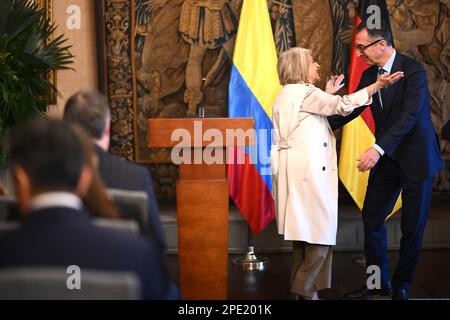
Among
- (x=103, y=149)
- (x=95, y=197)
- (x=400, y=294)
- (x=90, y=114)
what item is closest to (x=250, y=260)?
(x=400, y=294)

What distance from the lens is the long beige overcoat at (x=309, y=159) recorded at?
457 centimetres

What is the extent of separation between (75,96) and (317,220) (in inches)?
89.9

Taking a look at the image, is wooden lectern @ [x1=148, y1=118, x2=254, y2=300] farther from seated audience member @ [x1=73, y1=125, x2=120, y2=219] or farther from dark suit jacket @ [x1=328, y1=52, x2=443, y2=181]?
seated audience member @ [x1=73, y1=125, x2=120, y2=219]

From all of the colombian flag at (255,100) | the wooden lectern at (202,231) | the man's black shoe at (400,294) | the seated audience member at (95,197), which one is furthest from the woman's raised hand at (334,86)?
the seated audience member at (95,197)

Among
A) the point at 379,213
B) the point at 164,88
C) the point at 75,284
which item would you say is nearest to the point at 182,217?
the point at 379,213

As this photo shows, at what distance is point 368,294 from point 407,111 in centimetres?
136

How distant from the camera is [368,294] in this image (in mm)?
5027

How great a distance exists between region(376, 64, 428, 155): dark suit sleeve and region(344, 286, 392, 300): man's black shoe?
1.04 meters

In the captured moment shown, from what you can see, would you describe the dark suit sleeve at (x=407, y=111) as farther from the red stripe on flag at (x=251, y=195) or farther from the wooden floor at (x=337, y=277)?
the red stripe on flag at (x=251, y=195)

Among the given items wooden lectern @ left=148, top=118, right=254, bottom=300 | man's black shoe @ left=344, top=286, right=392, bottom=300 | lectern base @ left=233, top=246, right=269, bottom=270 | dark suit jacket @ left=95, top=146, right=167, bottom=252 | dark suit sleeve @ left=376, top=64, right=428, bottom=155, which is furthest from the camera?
lectern base @ left=233, top=246, right=269, bottom=270

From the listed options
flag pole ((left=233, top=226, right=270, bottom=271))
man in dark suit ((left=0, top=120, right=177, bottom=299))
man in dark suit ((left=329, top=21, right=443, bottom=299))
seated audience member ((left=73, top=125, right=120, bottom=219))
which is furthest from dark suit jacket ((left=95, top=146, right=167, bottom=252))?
flag pole ((left=233, top=226, right=270, bottom=271))

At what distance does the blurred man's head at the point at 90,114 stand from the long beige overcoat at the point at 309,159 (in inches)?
79.8

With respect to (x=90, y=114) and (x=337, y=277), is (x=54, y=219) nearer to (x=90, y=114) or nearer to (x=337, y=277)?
(x=90, y=114)

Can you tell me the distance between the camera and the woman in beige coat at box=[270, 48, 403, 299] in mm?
4570
